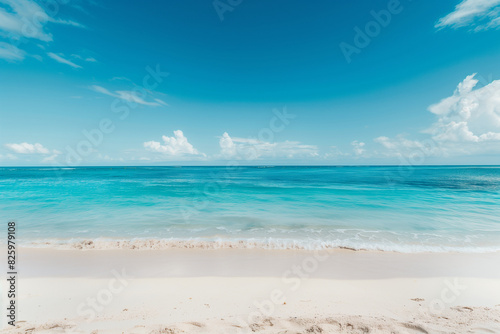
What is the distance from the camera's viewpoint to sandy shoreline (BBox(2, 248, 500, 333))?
14.0 ft

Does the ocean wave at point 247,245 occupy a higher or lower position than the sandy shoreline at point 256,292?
lower

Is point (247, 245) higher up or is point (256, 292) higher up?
point (256, 292)

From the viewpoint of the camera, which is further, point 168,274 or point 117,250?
point 117,250

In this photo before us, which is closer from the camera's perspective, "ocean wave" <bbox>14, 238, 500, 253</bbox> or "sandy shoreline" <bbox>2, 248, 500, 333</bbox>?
"sandy shoreline" <bbox>2, 248, 500, 333</bbox>

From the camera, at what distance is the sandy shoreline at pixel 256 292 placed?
4.26m

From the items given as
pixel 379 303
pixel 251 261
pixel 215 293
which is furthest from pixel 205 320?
pixel 379 303

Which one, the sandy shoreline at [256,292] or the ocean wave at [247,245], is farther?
the ocean wave at [247,245]

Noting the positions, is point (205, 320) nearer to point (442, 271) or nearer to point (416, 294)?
point (416, 294)

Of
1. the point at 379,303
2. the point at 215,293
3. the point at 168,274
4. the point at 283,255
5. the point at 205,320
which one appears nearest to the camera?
the point at 205,320

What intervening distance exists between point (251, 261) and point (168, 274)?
287 centimetres

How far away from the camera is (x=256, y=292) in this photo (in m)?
5.60

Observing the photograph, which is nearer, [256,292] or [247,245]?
[256,292]

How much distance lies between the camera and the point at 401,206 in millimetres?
18250

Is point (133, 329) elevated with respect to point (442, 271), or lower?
elevated
